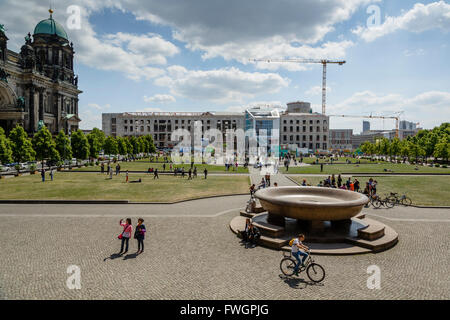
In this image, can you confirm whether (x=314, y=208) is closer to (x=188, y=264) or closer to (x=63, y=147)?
(x=188, y=264)

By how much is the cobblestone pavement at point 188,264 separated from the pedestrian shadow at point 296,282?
34 millimetres

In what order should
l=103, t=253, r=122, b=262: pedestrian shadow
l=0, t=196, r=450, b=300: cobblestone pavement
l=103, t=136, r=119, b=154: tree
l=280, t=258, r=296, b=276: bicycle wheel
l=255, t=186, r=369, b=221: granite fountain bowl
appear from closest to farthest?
l=0, t=196, r=450, b=300: cobblestone pavement < l=280, t=258, r=296, b=276: bicycle wheel < l=103, t=253, r=122, b=262: pedestrian shadow < l=255, t=186, r=369, b=221: granite fountain bowl < l=103, t=136, r=119, b=154: tree

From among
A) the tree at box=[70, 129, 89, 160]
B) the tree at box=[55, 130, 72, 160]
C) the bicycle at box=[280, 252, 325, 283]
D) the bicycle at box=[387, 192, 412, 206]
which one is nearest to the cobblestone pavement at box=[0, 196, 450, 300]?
the bicycle at box=[280, 252, 325, 283]

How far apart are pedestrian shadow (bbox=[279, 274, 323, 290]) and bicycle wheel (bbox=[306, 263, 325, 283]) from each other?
165mm

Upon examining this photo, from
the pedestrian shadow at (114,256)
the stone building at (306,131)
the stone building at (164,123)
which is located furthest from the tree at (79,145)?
the stone building at (306,131)

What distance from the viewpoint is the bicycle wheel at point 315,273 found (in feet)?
30.5

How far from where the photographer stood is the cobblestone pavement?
8.57 meters

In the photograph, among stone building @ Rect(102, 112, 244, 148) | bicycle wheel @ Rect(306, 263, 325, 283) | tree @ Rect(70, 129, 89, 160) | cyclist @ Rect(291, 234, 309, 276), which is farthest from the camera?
stone building @ Rect(102, 112, 244, 148)

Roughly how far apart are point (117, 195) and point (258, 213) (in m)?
13.4

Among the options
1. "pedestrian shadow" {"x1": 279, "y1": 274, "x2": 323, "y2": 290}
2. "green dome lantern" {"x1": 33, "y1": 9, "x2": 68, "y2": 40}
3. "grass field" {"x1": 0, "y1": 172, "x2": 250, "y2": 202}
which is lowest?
"pedestrian shadow" {"x1": 279, "y1": 274, "x2": 323, "y2": 290}

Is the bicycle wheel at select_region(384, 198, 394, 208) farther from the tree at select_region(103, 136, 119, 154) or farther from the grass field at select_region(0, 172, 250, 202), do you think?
the tree at select_region(103, 136, 119, 154)

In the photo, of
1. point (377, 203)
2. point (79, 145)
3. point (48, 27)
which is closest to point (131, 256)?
point (377, 203)

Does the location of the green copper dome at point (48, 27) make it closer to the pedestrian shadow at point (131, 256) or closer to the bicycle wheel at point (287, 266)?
the pedestrian shadow at point (131, 256)
